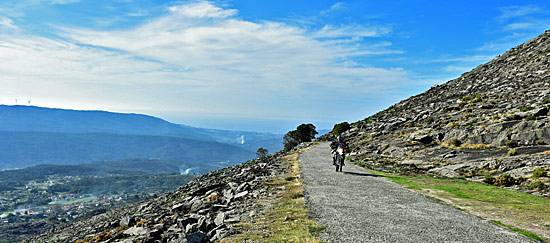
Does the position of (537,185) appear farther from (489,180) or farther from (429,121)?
(429,121)

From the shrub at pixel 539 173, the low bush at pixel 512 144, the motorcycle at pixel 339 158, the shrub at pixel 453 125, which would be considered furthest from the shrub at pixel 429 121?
the motorcycle at pixel 339 158

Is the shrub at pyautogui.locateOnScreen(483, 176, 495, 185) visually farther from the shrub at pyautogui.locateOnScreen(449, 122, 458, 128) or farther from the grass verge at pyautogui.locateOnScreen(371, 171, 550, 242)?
the shrub at pyautogui.locateOnScreen(449, 122, 458, 128)

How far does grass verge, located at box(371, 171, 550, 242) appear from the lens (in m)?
10.1

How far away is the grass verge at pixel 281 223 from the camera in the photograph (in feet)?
29.1

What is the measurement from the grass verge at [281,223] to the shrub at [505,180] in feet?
47.4

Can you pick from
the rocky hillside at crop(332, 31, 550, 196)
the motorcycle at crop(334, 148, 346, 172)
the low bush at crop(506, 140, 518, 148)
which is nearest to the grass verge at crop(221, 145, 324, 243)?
the motorcycle at crop(334, 148, 346, 172)

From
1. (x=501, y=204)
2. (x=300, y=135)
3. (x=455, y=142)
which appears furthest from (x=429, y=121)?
(x=300, y=135)

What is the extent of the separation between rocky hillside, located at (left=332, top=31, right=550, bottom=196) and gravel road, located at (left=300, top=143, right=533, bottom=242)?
9.66 m

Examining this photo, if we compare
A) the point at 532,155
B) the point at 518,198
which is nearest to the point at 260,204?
the point at 518,198

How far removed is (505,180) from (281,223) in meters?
17.9

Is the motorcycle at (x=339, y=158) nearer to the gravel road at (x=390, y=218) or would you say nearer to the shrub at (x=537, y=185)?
the gravel road at (x=390, y=218)

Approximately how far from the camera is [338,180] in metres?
20.0

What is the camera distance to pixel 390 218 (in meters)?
11.1

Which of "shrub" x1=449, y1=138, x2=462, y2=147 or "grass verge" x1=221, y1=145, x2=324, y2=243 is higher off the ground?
"shrub" x1=449, y1=138, x2=462, y2=147
